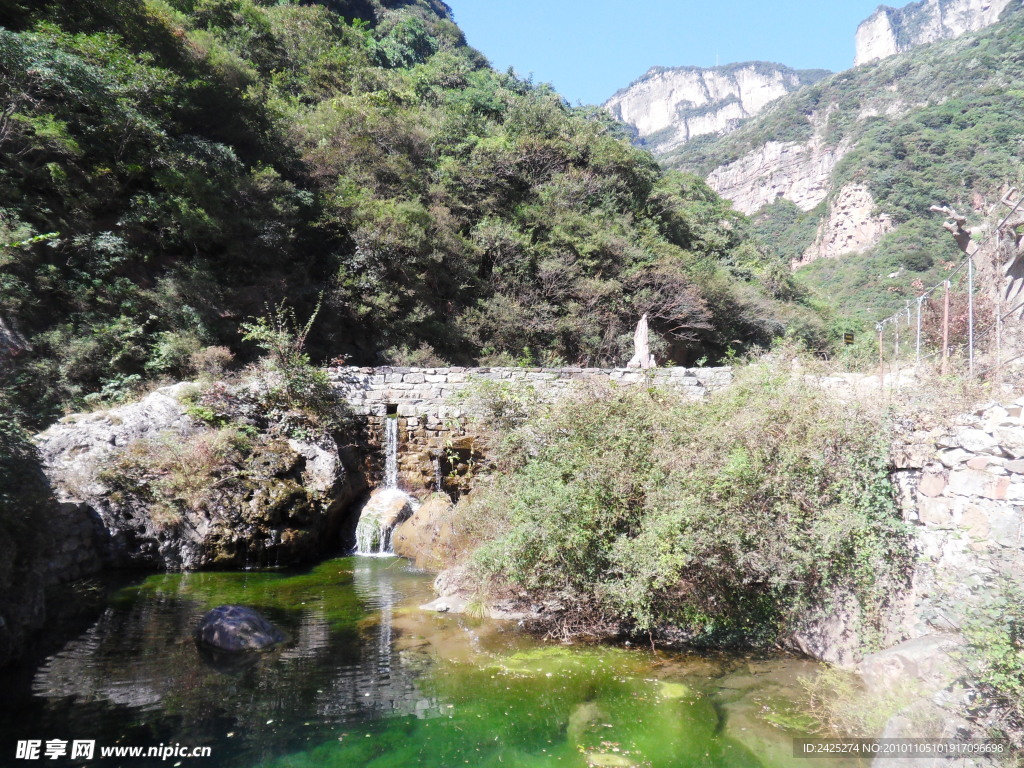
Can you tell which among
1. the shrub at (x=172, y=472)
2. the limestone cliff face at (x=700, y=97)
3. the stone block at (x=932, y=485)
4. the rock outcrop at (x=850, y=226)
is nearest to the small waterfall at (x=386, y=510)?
the shrub at (x=172, y=472)

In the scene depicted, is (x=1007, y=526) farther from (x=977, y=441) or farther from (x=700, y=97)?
(x=700, y=97)

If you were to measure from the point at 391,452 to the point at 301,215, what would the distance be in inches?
321

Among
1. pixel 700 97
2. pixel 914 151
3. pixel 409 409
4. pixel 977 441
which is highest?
pixel 700 97

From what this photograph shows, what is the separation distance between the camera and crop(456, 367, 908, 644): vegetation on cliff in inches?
209

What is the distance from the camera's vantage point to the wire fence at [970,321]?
5.55 meters

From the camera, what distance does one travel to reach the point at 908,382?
614 centimetres

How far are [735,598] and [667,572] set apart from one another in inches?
41.8

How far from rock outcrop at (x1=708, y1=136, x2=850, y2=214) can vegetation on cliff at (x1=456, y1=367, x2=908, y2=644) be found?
53639mm

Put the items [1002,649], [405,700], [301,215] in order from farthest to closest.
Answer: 1. [301,215]
2. [405,700]
3. [1002,649]

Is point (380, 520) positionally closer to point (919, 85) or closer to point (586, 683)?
point (586, 683)

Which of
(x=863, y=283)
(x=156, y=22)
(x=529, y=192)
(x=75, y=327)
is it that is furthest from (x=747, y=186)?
(x=75, y=327)

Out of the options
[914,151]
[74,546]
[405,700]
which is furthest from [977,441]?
[914,151]

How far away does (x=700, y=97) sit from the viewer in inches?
4847

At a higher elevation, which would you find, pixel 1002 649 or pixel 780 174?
pixel 780 174
